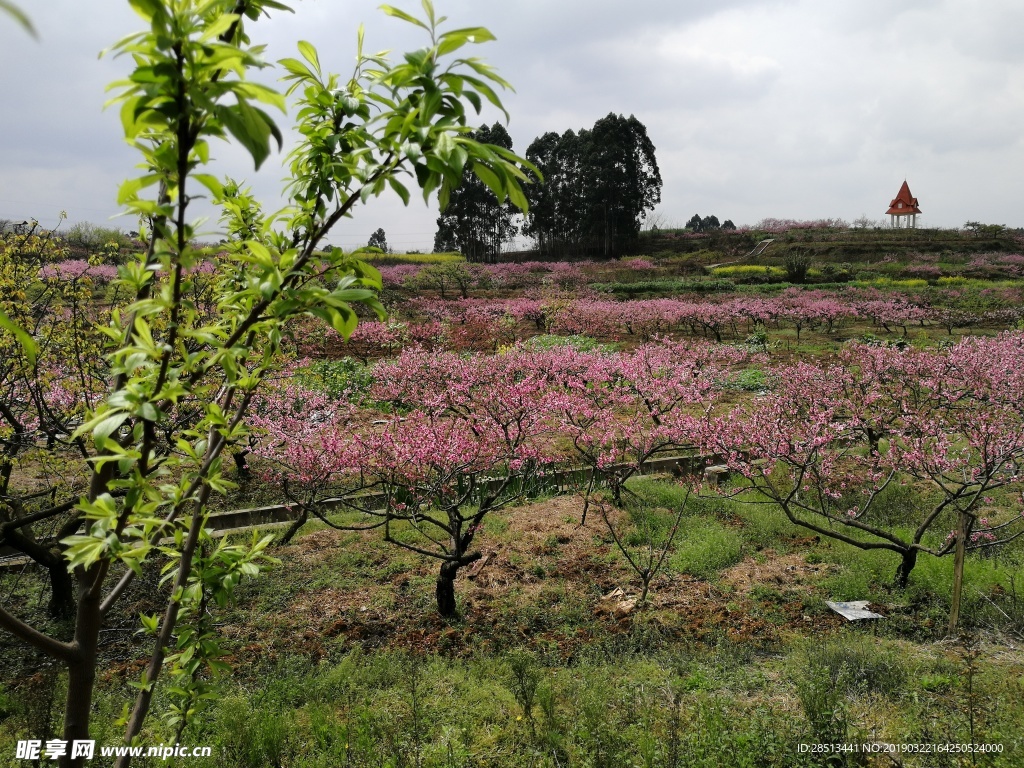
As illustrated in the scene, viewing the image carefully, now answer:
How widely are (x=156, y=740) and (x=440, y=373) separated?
8269 millimetres

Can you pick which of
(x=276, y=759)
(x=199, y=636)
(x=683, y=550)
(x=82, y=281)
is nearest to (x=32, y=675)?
(x=276, y=759)

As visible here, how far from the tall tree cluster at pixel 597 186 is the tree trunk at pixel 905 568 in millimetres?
39706

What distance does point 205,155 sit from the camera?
1.11 m

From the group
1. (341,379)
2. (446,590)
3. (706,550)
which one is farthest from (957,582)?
(341,379)

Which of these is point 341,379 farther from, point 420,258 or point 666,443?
point 420,258

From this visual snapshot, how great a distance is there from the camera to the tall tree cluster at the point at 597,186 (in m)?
43.2

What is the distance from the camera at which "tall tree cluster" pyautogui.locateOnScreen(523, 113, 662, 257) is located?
43156 millimetres

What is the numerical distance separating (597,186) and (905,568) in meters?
42.0

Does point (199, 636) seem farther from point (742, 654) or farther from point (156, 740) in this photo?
point (742, 654)

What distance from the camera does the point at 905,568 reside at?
5980 mm

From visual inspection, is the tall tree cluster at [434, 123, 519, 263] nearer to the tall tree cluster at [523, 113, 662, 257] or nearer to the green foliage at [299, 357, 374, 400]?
the tall tree cluster at [523, 113, 662, 257]

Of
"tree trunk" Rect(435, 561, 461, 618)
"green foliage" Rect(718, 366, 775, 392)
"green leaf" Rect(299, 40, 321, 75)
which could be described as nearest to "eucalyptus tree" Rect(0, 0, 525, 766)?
"green leaf" Rect(299, 40, 321, 75)

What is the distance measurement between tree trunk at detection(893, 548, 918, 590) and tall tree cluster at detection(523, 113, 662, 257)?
39706 mm

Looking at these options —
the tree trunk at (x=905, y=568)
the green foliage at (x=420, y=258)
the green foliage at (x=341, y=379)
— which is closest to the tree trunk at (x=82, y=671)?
the tree trunk at (x=905, y=568)
